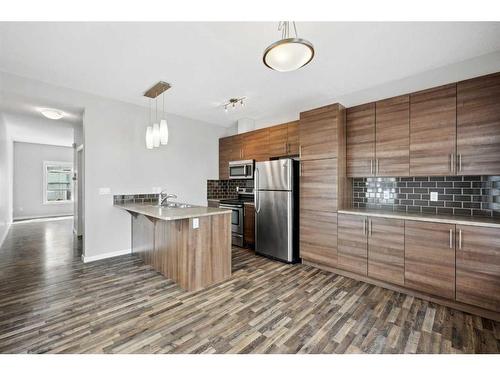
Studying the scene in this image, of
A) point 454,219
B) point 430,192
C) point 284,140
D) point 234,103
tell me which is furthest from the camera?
point 284,140

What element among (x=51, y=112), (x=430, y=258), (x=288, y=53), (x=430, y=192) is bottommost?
(x=430, y=258)

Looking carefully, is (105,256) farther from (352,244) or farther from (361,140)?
(361,140)

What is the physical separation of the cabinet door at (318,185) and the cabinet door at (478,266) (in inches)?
50.5

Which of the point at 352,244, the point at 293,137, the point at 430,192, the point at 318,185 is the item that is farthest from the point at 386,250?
the point at 293,137

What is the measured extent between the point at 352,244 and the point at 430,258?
0.77 meters

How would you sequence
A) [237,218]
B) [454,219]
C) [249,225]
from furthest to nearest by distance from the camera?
[237,218] → [249,225] → [454,219]

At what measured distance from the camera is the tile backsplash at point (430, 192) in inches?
93.4

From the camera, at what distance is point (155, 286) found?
261 centimetres

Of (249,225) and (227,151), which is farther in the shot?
(227,151)

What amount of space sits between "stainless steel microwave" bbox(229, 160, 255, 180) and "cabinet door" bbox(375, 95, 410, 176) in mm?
2238

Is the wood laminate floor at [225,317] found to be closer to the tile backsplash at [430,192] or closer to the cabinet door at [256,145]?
the tile backsplash at [430,192]

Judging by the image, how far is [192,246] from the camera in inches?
98.2

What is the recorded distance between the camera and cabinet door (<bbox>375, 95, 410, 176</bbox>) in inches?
103

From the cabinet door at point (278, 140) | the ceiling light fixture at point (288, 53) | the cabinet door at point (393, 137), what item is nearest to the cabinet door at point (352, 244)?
the cabinet door at point (393, 137)
